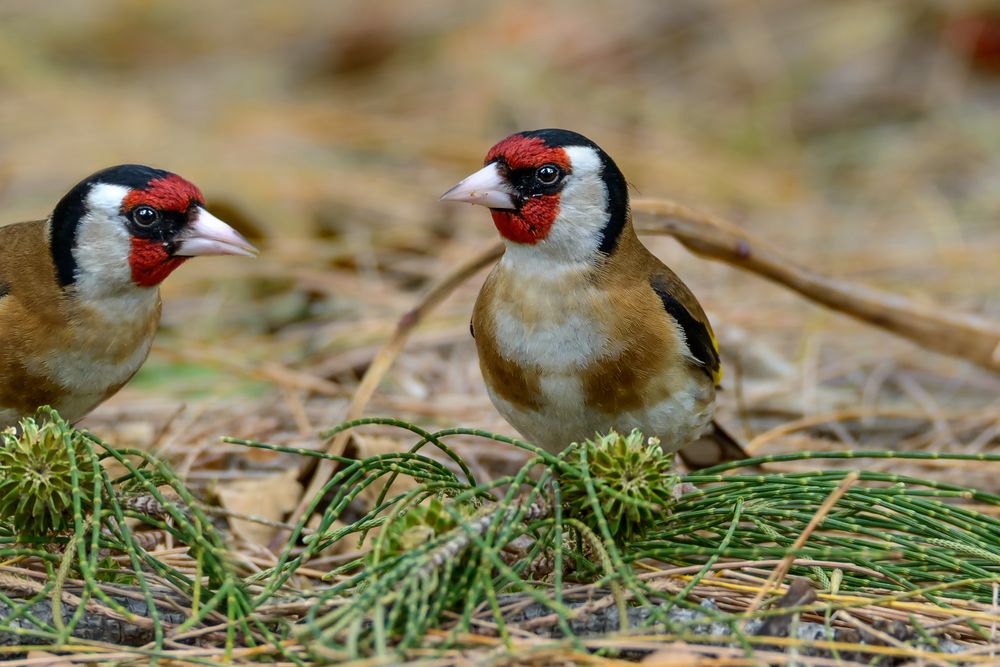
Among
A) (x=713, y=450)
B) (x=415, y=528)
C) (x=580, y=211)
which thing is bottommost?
(x=415, y=528)

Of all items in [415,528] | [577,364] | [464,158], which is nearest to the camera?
[415,528]

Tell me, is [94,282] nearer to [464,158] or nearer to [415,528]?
[415,528]

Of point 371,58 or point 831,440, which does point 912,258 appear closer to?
point 831,440

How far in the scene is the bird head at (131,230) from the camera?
3195 mm

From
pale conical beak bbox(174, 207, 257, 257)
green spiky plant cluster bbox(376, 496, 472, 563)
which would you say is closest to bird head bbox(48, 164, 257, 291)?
pale conical beak bbox(174, 207, 257, 257)

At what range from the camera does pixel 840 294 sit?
3.92 metres

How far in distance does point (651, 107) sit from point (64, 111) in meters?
3.88

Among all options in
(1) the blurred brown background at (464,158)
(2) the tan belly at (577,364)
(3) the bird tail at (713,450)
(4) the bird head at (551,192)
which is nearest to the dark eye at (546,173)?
(4) the bird head at (551,192)

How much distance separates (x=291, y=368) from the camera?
4945 millimetres

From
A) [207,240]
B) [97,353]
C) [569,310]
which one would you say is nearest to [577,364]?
[569,310]

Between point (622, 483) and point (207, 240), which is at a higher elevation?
point (207, 240)

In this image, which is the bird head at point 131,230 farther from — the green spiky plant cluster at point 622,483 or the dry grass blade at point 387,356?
the green spiky plant cluster at point 622,483

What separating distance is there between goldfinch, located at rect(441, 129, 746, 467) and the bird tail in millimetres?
535

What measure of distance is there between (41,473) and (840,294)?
2.59 m
